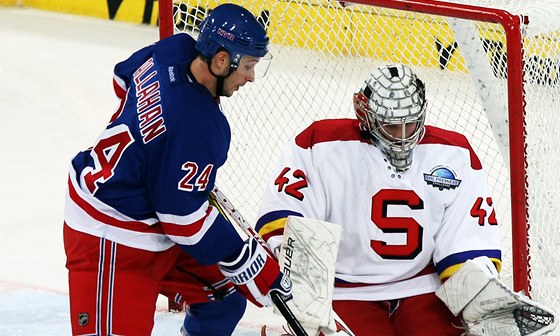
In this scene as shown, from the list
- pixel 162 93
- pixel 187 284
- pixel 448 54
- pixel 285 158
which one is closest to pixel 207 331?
pixel 187 284

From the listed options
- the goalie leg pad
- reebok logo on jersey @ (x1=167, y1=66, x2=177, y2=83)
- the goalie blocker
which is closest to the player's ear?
reebok logo on jersey @ (x1=167, y1=66, x2=177, y2=83)

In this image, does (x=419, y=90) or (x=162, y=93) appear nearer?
(x=162, y=93)

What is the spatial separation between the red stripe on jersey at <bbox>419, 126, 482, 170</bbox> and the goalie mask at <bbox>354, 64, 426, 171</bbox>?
0.08m

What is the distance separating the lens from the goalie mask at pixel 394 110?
3209mm

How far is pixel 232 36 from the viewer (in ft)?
9.35

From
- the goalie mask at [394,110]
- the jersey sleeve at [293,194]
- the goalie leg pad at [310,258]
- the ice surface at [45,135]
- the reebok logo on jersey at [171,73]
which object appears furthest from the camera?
the ice surface at [45,135]

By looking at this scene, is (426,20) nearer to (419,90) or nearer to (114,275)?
(419,90)

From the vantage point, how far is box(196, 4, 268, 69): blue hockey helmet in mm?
2852

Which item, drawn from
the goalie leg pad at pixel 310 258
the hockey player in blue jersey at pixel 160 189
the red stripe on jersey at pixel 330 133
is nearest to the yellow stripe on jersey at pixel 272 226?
the goalie leg pad at pixel 310 258

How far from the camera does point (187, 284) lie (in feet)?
10.6

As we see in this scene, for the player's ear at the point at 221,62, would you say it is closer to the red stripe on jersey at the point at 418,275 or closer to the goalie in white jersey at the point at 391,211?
the goalie in white jersey at the point at 391,211

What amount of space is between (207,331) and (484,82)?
1.22m

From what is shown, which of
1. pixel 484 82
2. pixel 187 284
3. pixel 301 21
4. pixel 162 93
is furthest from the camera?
pixel 301 21

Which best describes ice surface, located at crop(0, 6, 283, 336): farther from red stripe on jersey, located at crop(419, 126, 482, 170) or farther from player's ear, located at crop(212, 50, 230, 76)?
red stripe on jersey, located at crop(419, 126, 482, 170)
